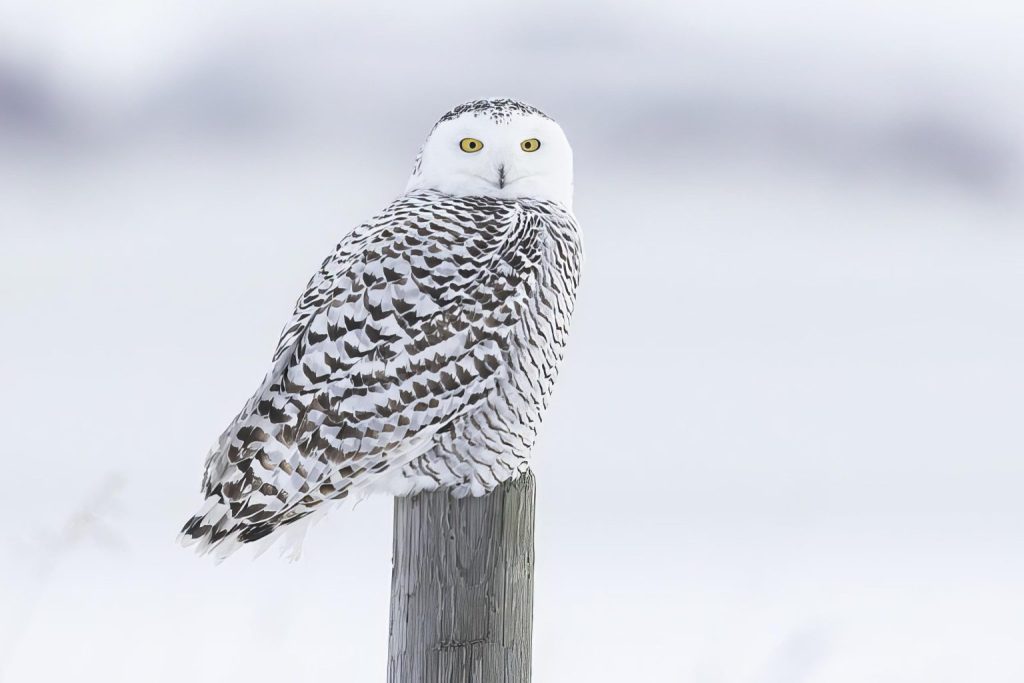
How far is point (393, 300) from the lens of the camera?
2.58 meters

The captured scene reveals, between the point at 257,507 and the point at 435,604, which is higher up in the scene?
the point at 257,507

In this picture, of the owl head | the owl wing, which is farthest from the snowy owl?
the owl head

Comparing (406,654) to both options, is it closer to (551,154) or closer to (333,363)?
(333,363)

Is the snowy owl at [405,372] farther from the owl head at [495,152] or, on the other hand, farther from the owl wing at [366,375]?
the owl head at [495,152]

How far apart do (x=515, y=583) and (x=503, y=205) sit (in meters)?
0.95

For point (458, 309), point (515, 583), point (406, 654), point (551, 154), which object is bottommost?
point (406, 654)

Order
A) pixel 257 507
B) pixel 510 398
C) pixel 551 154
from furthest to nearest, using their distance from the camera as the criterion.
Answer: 1. pixel 551 154
2. pixel 510 398
3. pixel 257 507

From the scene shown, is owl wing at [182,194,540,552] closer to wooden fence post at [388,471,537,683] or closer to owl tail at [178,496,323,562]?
owl tail at [178,496,323,562]

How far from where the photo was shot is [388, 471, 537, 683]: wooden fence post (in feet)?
8.30

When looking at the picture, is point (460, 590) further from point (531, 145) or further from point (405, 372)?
point (531, 145)

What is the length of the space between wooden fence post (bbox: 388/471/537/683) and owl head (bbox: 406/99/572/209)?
0.83 metres

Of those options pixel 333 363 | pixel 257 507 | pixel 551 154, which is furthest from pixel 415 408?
pixel 551 154

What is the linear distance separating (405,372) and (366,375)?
0.09 meters

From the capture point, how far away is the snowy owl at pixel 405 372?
2.52 meters
